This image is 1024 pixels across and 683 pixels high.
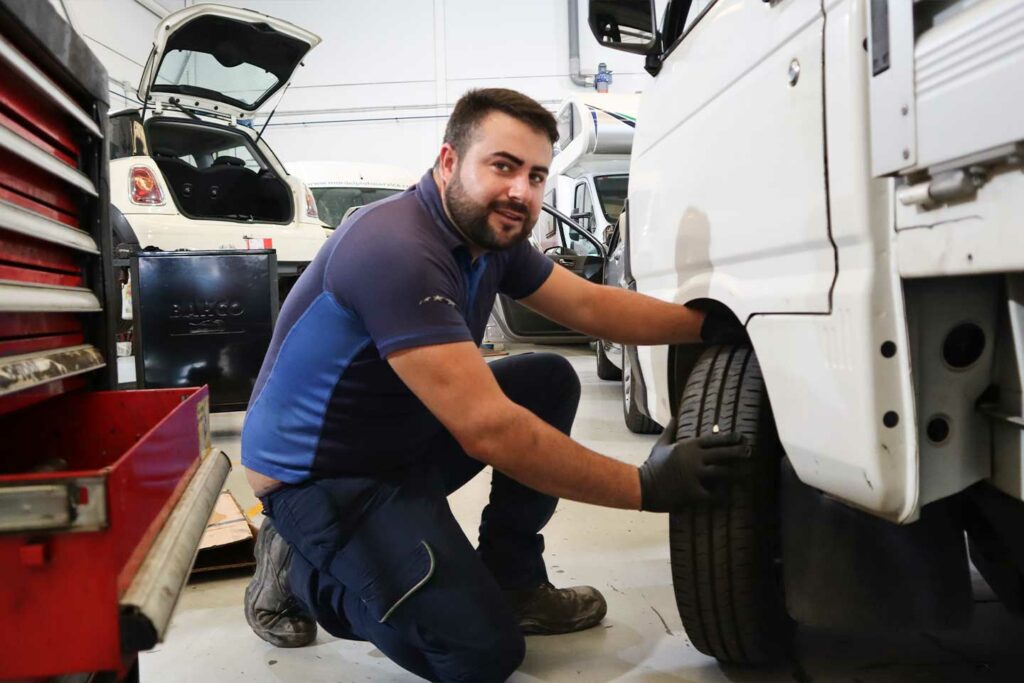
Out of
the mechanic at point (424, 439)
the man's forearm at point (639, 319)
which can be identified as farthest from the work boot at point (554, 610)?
the man's forearm at point (639, 319)

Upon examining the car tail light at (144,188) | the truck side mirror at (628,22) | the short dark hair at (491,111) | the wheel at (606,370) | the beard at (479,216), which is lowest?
the wheel at (606,370)

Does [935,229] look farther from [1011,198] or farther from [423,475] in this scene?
[423,475]

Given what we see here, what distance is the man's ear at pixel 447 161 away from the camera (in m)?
1.57

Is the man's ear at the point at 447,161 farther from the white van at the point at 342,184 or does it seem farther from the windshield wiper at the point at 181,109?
the white van at the point at 342,184

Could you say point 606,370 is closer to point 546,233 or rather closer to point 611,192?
point 611,192

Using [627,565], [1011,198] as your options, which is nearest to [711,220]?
[1011,198]

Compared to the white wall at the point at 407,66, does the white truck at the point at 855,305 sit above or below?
below

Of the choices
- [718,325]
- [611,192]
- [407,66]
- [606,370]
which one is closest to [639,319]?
[718,325]

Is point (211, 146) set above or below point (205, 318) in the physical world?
above

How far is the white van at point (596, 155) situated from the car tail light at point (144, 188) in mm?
2576

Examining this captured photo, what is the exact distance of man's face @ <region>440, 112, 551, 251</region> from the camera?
1509 millimetres

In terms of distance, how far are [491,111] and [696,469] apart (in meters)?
0.82

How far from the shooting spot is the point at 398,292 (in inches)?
53.2

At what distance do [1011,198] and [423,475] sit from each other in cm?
120
